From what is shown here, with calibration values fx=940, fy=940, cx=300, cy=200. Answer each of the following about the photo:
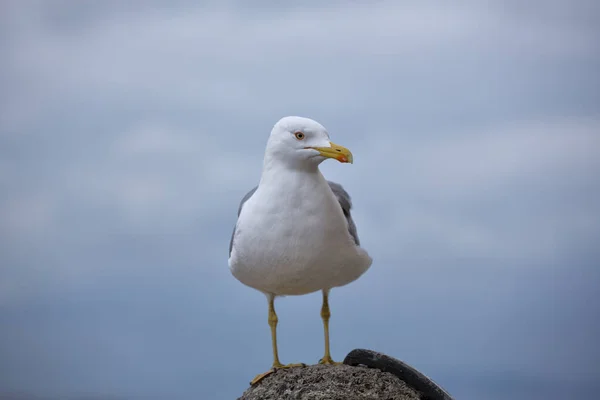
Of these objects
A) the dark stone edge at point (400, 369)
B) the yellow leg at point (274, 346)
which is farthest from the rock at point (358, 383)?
the yellow leg at point (274, 346)

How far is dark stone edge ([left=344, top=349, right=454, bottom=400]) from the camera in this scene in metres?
6.98

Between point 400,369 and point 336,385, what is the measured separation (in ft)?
1.73

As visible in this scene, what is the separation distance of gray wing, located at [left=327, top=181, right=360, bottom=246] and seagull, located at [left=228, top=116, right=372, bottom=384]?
0.20 m

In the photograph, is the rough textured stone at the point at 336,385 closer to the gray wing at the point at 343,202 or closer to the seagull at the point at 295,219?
the seagull at the point at 295,219

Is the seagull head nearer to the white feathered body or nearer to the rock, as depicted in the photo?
the white feathered body

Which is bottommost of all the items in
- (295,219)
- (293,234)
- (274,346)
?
(274,346)

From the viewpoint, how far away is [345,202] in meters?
7.75

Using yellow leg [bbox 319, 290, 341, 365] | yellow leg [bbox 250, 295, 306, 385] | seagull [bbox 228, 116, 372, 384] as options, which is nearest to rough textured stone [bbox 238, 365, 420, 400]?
yellow leg [bbox 250, 295, 306, 385]

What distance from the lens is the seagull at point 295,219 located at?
280 inches

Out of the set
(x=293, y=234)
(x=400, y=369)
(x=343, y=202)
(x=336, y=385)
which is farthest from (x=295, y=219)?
(x=400, y=369)

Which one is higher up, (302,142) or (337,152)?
(302,142)

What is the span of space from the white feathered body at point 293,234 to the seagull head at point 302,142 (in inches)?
4.2

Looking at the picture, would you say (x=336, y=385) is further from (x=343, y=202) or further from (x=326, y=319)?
(x=343, y=202)

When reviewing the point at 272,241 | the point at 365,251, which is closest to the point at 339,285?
the point at 365,251
